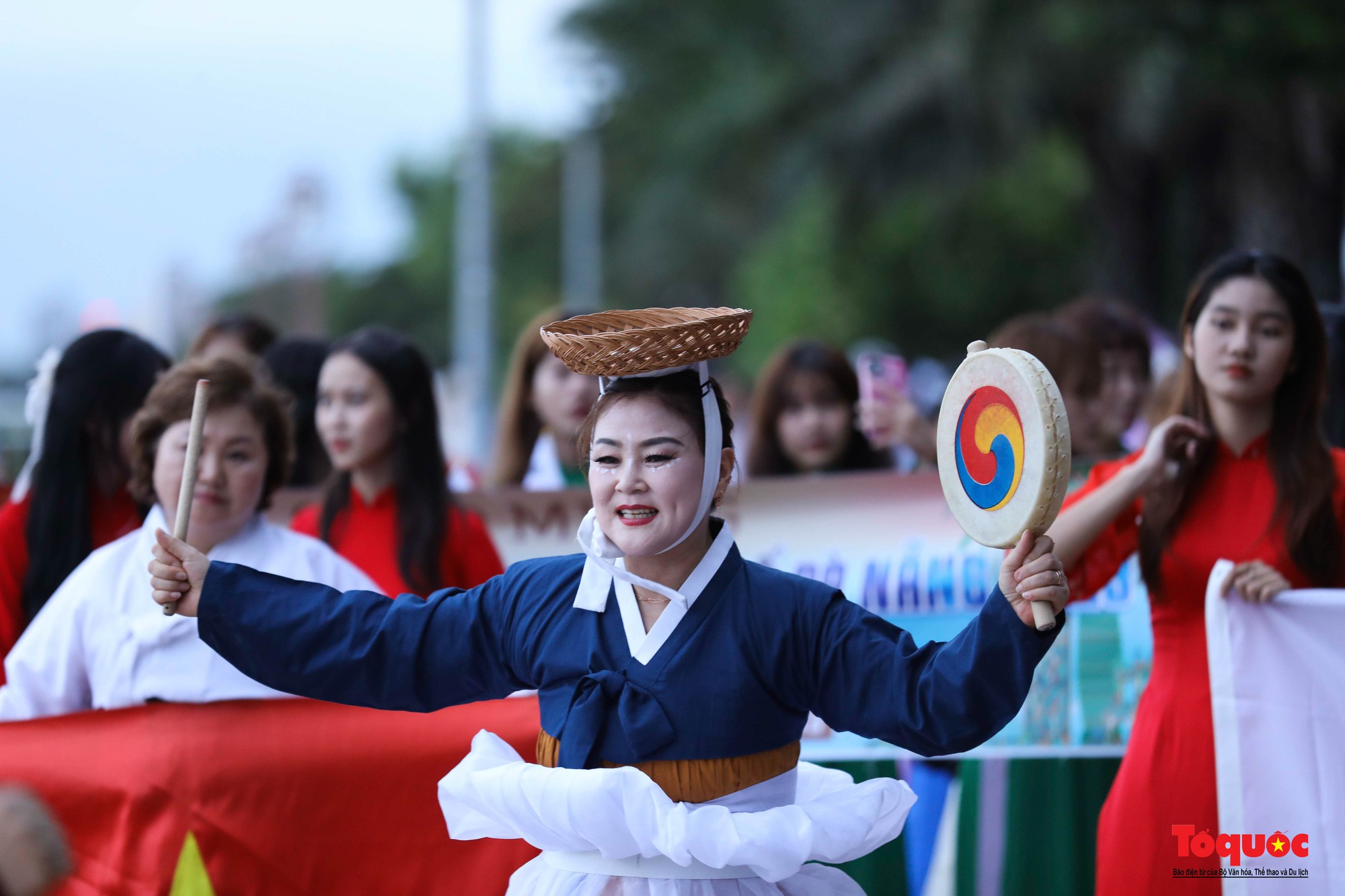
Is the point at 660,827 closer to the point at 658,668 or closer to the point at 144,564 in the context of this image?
the point at 658,668

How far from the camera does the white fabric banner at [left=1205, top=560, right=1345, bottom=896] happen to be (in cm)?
320

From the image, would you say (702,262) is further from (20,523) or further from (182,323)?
(20,523)

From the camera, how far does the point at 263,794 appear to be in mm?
3141

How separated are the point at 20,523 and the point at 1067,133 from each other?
13.1m

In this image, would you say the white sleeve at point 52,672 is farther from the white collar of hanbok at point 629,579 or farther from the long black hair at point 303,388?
the long black hair at point 303,388

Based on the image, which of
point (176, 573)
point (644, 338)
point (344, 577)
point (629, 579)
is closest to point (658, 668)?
point (629, 579)

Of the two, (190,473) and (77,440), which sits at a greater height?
(77,440)

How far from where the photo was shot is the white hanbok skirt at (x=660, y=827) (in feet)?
7.91

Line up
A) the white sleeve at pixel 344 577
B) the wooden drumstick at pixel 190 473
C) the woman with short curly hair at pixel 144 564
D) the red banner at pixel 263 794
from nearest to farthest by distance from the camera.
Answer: the wooden drumstick at pixel 190 473 < the red banner at pixel 263 794 < the woman with short curly hair at pixel 144 564 < the white sleeve at pixel 344 577

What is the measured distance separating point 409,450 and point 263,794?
5.25 feet

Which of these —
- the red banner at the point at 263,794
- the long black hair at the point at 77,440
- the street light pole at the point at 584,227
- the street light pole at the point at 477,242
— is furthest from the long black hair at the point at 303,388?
the street light pole at the point at 584,227

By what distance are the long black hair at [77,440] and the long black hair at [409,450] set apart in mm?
668

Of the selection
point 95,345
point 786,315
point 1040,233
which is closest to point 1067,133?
point 1040,233

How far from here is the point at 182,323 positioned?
791cm
